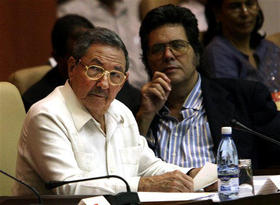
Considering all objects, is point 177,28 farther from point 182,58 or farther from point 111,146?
point 111,146

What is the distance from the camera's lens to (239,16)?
4.46m

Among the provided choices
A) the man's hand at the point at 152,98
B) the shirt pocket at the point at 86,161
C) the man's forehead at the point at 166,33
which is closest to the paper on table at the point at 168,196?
the shirt pocket at the point at 86,161

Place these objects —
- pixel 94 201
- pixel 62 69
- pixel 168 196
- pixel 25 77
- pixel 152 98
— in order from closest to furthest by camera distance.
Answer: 1. pixel 94 201
2. pixel 168 196
3. pixel 152 98
4. pixel 62 69
5. pixel 25 77

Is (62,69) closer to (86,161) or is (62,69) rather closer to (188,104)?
(188,104)

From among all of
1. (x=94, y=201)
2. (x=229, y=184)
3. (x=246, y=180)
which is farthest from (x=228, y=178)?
(x=94, y=201)

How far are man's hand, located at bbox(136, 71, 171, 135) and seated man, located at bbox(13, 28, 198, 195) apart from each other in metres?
0.40

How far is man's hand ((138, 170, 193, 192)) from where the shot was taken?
2.49 meters

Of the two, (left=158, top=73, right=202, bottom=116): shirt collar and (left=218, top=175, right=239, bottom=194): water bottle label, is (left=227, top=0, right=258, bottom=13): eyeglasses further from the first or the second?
(left=218, top=175, right=239, bottom=194): water bottle label

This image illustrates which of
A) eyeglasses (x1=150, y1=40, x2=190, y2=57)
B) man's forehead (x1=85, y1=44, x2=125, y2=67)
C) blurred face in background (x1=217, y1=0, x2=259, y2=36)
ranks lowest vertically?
blurred face in background (x1=217, y1=0, x2=259, y2=36)

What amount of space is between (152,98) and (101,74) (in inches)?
26.0

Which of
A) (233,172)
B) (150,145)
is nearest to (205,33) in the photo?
(150,145)

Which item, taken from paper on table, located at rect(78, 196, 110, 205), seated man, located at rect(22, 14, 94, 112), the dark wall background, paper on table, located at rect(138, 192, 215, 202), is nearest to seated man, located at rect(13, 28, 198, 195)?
paper on table, located at rect(138, 192, 215, 202)

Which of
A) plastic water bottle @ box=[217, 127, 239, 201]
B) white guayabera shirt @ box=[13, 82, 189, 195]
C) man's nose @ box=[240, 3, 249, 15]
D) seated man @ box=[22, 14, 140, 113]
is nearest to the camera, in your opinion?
plastic water bottle @ box=[217, 127, 239, 201]

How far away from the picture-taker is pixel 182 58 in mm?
3334
